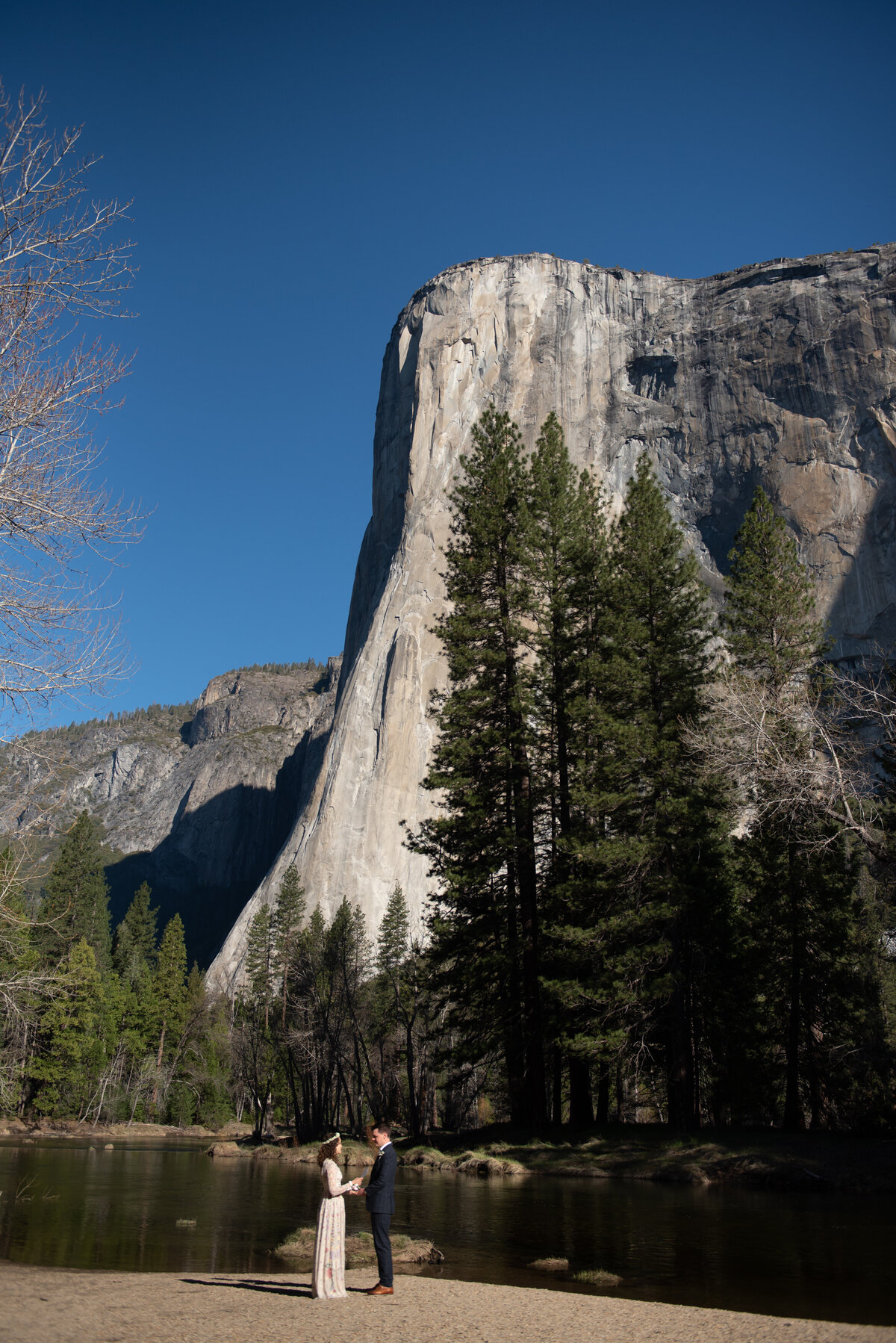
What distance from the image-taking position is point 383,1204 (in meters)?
6.80

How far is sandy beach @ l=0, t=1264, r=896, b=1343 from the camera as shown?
502 centimetres

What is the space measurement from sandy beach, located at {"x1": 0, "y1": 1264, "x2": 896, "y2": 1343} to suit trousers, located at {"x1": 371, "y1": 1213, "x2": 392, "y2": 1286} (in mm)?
153

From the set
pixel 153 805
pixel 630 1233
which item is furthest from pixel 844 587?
pixel 153 805

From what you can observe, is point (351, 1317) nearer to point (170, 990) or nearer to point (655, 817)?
point (655, 817)

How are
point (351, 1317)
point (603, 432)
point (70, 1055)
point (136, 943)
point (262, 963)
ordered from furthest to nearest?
point (603, 432) < point (136, 943) < point (262, 963) < point (70, 1055) < point (351, 1317)

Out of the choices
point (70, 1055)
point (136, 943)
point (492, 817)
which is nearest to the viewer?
point (492, 817)

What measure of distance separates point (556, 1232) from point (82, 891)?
172ft

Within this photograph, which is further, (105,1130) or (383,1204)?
(105,1130)

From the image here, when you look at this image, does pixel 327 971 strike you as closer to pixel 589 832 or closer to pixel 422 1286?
pixel 589 832

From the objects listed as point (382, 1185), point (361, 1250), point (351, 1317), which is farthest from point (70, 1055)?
point (351, 1317)

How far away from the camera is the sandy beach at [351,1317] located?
502 cm

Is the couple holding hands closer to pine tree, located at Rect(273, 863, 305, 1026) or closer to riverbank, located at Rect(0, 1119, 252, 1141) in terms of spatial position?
pine tree, located at Rect(273, 863, 305, 1026)

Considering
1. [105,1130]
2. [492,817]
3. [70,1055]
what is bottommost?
A: [105,1130]

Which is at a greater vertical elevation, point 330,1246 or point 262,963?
point 262,963
